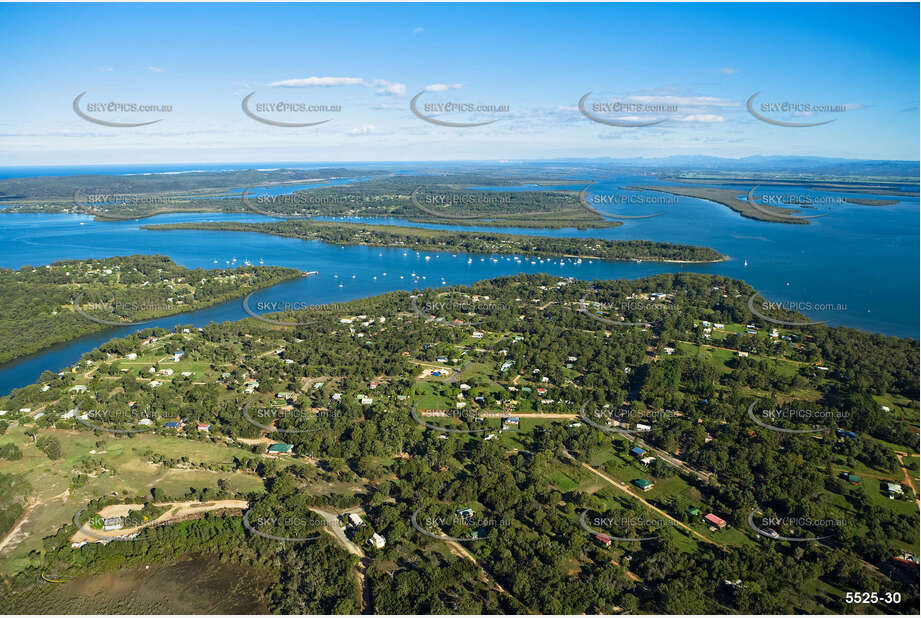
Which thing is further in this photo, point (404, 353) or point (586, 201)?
point (586, 201)

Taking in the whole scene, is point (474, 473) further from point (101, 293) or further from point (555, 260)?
point (555, 260)

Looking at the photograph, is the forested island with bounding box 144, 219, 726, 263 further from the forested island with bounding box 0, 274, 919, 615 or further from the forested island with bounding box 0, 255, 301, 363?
the forested island with bounding box 0, 274, 919, 615

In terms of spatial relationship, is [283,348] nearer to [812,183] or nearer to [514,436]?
[514,436]

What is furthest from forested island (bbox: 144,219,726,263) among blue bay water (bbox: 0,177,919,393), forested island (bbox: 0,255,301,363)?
forested island (bbox: 0,255,301,363)

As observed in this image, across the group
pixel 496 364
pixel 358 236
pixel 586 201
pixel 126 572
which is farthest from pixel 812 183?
pixel 126 572

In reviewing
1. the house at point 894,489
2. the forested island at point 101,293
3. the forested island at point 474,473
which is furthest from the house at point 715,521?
the forested island at point 101,293

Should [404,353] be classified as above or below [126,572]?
above

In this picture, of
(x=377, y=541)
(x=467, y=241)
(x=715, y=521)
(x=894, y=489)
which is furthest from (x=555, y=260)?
(x=377, y=541)
